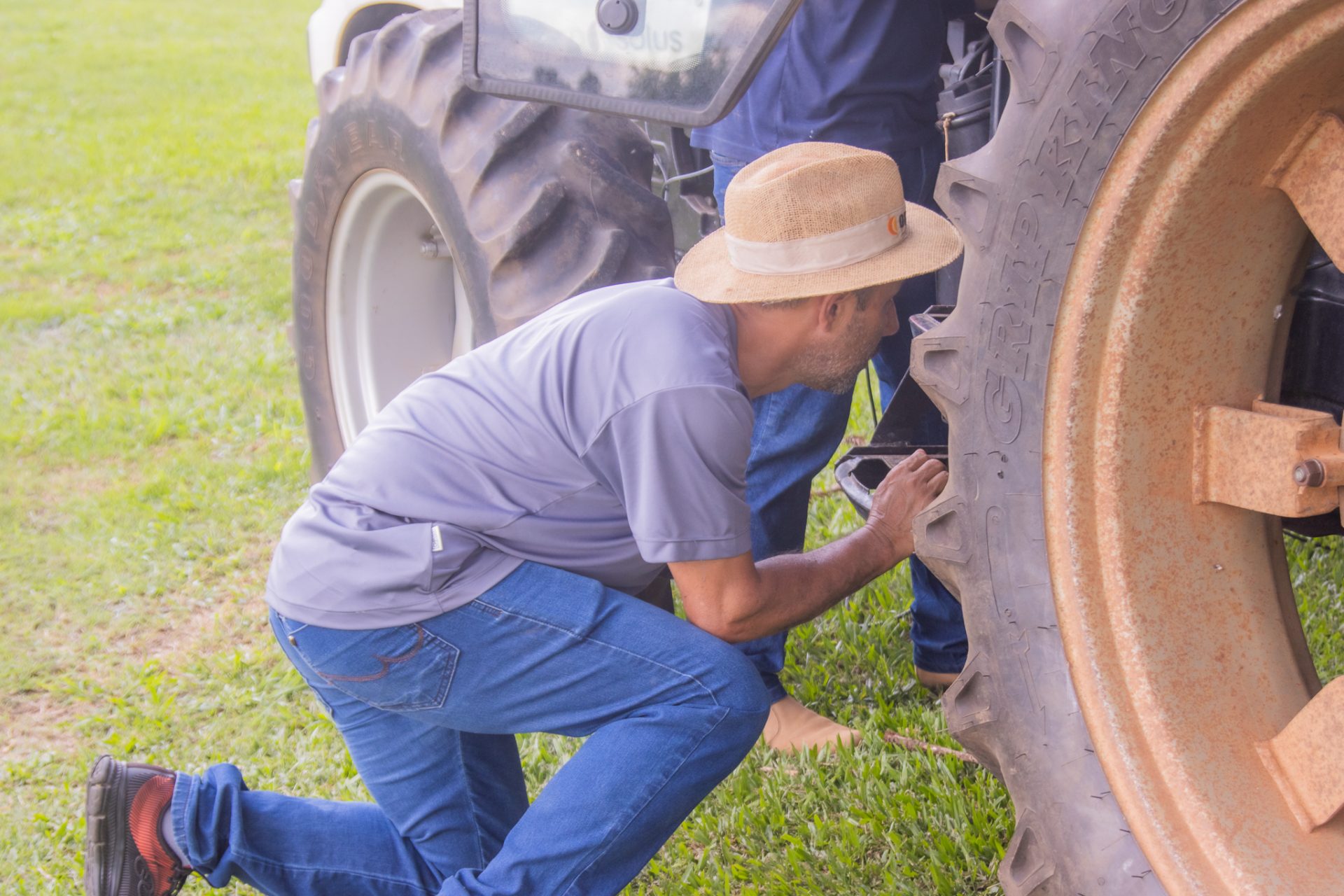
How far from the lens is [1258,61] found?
143 cm

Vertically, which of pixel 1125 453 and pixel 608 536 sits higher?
pixel 1125 453

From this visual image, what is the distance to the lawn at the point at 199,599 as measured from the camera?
8.55 ft

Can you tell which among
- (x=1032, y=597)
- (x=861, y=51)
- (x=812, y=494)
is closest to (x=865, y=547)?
(x=1032, y=597)

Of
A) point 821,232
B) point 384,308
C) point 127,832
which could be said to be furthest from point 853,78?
point 127,832

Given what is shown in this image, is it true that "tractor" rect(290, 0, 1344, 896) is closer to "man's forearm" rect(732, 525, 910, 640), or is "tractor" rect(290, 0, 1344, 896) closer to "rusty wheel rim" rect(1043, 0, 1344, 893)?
"rusty wheel rim" rect(1043, 0, 1344, 893)

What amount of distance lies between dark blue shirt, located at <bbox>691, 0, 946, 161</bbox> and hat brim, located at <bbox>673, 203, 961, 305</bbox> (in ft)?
1.61

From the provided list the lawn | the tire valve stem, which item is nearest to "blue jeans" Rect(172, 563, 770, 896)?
the lawn

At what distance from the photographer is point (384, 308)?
152 inches

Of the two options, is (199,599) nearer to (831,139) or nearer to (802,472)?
(802,472)

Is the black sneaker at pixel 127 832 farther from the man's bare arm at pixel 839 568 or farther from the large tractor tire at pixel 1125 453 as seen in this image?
the large tractor tire at pixel 1125 453

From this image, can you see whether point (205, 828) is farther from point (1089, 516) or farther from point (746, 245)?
point (1089, 516)

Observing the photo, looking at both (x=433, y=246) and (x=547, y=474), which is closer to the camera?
(x=547, y=474)

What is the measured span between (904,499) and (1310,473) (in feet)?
2.35

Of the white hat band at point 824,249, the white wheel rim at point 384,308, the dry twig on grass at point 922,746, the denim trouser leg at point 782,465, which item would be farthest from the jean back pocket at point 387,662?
the white wheel rim at point 384,308
